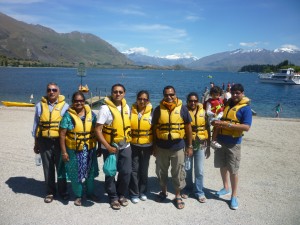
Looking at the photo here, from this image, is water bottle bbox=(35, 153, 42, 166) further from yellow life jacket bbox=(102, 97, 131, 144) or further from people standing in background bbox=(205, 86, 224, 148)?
people standing in background bbox=(205, 86, 224, 148)

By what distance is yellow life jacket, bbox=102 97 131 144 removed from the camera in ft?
15.5

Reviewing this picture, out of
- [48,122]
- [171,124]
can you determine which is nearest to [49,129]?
[48,122]

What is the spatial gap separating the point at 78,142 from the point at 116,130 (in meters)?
0.74

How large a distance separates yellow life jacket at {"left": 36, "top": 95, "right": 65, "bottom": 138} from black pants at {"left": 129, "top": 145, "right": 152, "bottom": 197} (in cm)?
151

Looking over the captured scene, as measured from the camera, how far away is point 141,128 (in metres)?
4.93

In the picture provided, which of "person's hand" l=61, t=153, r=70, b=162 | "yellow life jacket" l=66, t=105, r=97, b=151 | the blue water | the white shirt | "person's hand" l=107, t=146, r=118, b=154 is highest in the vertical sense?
the white shirt

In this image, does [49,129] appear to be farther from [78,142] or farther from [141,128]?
[141,128]

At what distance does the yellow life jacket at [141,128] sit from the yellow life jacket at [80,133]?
0.79m

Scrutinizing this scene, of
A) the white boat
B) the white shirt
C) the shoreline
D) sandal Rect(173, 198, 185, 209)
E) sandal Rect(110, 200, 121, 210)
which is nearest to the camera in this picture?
the white shirt

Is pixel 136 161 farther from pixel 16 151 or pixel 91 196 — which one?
pixel 16 151

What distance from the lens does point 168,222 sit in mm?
4676

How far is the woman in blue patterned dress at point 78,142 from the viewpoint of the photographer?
4754 millimetres

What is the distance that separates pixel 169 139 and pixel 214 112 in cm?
129

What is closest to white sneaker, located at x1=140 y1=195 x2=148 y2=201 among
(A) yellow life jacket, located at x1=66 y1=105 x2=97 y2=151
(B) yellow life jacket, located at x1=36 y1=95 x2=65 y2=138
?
(A) yellow life jacket, located at x1=66 y1=105 x2=97 y2=151
